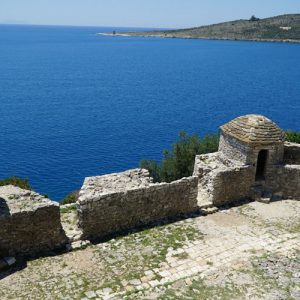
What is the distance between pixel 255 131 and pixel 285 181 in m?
2.75

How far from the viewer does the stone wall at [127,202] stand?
46.7 feet

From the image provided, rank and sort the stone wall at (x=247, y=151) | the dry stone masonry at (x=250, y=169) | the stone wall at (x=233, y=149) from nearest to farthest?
the dry stone masonry at (x=250, y=169)
the stone wall at (x=247, y=151)
the stone wall at (x=233, y=149)

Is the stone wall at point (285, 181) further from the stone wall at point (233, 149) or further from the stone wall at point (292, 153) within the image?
the stone wall at point (292, 153)

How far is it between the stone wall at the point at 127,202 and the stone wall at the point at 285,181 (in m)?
4.25

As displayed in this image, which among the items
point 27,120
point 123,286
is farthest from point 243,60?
point 123,286

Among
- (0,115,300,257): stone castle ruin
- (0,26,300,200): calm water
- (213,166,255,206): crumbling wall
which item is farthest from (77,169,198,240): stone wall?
(0,26,300,200): calm water

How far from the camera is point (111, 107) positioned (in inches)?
2694

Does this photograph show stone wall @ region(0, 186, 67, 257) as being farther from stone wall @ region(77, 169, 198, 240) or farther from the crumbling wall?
the crumbling wall

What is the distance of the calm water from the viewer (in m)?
44.3

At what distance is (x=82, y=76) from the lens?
97.0m

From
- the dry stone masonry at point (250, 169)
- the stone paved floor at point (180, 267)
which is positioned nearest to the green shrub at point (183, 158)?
the dry stone masonry at point (250, 169)

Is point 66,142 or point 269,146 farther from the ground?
point 269,146

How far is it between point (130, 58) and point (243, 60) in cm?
3834

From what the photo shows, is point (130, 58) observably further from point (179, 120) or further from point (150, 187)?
point (150, 187)
